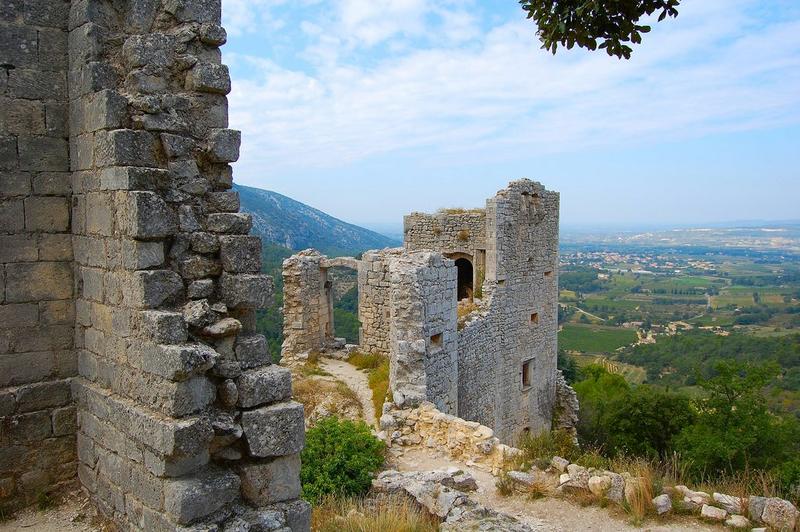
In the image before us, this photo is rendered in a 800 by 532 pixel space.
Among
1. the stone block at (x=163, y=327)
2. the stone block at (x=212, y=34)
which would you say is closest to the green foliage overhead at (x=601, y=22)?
the stone block at (x=212, y=34)

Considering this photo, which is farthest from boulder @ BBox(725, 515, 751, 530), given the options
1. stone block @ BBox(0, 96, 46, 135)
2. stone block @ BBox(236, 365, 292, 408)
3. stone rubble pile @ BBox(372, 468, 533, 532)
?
stone block @ BBox(0, 96, 46, 135)

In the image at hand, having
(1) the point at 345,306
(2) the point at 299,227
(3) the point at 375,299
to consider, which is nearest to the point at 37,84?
(3) the point at 375,299

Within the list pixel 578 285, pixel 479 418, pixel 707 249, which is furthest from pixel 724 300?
pixel 707 249

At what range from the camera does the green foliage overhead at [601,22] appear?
548 cm

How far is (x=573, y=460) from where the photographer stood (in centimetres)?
876

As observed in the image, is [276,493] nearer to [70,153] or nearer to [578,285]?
[70,153]

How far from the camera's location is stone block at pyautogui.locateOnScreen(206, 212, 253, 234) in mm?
4562

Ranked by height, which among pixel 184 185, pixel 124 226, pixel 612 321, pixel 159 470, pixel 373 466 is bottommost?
pixel 612 321

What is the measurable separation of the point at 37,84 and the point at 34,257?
1301 millimetres

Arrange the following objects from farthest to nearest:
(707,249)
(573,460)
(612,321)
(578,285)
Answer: (707,249) < (578,285) < (612,321) < (573,460)

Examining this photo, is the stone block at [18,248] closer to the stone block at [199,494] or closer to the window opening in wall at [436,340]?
the stone block at [199,494]

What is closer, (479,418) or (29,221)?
(29,221)

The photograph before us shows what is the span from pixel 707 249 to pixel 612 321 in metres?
132

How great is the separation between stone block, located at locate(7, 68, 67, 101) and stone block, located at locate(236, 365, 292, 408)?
8.56 feet
